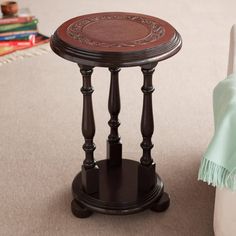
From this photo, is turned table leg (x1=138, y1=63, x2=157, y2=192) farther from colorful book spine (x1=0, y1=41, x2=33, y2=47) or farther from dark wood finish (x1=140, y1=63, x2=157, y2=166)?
colorful book spine (x1=0, y1=41, x2=33, y2=47)

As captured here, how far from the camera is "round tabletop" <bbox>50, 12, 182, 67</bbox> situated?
4.44 feet

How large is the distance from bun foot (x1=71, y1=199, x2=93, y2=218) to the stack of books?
1556 millimetres

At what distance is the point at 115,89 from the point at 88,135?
217 millimetres

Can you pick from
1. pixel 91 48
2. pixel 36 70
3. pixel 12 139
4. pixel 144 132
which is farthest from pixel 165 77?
pixel 91 48

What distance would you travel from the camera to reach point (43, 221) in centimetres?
165

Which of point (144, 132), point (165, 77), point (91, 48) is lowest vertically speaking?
point (165, 77)

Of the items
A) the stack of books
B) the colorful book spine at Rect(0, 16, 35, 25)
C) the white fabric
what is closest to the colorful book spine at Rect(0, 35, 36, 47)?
the stack of books

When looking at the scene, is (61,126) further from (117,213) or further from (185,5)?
(185,5)

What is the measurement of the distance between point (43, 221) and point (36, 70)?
1.25m

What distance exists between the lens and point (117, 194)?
1.66 meters

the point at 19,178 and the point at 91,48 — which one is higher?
the point at 91,48

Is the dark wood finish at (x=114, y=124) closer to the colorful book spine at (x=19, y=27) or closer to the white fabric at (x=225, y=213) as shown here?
the white fabric at (x=225, y=213)

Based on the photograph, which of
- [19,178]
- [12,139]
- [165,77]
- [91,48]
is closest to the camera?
[91,48]

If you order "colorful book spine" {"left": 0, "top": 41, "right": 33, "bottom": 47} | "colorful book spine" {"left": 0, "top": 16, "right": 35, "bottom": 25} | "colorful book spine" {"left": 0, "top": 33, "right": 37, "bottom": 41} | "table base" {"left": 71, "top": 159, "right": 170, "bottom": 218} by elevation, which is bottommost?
"colorful book spine" {"left": 0, "top": 41, "right": 33, "bottom": 47}
